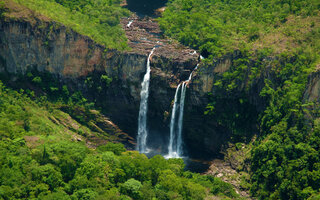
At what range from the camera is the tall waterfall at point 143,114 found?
2448 inches

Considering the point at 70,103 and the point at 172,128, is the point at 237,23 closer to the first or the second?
the point at 172,128

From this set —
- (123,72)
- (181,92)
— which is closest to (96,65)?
(123,72)

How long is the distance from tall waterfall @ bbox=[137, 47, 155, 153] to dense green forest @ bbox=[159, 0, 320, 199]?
22.0 feet

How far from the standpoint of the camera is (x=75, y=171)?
158 ft

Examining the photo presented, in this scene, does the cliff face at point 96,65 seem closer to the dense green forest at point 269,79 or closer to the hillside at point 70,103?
A: the hillside at point 70,103

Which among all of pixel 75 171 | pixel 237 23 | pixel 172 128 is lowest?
pixel 75 171

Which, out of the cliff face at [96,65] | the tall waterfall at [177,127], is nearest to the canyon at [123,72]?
the cliff face at [96,65]

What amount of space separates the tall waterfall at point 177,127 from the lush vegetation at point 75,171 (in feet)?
26.2

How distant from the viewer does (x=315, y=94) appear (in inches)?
2088

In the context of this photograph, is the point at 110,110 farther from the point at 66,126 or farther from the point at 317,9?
the point at 317,9

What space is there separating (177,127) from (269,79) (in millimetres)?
11369

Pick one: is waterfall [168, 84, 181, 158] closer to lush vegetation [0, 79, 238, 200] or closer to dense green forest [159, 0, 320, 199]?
dense green forest [159, 0, 320, 199]

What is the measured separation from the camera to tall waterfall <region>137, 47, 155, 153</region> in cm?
6219

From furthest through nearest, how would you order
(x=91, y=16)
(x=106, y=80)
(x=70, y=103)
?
(x=91, y=16), (x=106, y=80), (x=70, y=103)
